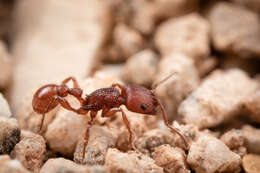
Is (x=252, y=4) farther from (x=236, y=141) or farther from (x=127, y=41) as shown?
(x=236, y=141)

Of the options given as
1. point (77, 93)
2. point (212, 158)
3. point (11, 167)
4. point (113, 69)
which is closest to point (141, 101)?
point (77, 93)

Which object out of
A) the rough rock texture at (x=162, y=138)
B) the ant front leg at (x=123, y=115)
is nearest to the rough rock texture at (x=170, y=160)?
the rough rock texture at (x=162, y=138)

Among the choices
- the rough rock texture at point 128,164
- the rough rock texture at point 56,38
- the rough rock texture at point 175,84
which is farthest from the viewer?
the rough rock texture at point 56,38

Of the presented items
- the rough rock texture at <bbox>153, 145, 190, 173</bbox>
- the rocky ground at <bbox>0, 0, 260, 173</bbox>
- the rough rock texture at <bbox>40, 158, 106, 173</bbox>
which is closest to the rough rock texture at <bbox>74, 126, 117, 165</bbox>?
the rocky ground at <bbox>0, 0, 260, 173</bbox>

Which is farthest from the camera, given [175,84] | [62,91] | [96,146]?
[175,84]

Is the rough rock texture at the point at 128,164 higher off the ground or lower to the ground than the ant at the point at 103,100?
lower

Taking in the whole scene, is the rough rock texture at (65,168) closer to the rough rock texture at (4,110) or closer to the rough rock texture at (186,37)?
the rough rock texture at (4,110)
